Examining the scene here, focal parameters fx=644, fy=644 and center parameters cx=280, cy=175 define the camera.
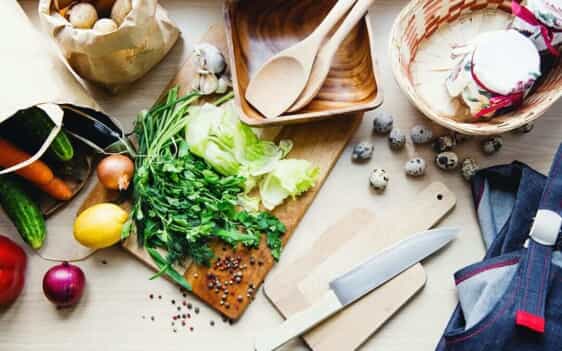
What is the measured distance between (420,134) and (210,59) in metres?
0.37

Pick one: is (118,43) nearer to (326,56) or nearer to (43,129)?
(43,129)

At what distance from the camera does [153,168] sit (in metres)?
1.02

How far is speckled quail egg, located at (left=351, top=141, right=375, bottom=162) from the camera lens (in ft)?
3.49

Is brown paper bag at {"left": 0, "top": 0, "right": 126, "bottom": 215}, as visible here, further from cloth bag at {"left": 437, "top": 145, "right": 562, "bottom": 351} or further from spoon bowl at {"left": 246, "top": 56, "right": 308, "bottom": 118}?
cloth bag at {"left": 437, "top": 145, "right": 562, "bottom": 351}

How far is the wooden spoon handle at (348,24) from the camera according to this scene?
3.25 feet

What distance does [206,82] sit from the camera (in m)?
1.07

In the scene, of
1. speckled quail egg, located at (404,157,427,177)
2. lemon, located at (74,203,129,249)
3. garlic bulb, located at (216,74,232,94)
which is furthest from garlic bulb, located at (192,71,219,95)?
speckled quail egg, located at (404,157,427,177)

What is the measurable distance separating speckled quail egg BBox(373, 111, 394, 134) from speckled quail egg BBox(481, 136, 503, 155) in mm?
158

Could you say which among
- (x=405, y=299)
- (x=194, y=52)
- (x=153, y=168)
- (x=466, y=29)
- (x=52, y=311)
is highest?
(x=466, y=29)

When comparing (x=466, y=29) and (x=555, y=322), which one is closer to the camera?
(x=555, y=322)

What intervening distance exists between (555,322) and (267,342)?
1.43 feet

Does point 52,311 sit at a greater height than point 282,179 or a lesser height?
lesser

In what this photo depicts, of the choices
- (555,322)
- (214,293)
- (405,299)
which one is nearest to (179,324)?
(214,293)

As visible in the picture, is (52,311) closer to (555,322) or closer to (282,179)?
(282,179)
